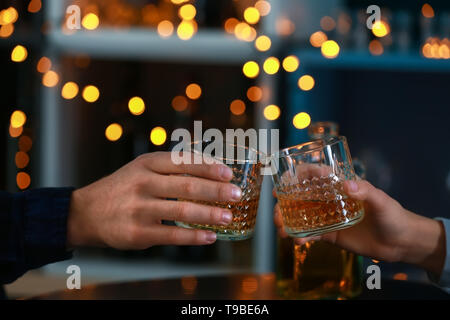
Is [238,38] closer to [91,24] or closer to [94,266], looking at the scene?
[91,24]

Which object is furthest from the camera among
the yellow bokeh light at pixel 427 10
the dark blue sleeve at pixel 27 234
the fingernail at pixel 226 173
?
the yellow bokeh light at pixel 427 10

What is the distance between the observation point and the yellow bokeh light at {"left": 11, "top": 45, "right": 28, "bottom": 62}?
1.75 meters

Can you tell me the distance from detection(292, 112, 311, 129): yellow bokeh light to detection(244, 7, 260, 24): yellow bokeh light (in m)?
0.33

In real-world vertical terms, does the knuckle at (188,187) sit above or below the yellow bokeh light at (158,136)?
below

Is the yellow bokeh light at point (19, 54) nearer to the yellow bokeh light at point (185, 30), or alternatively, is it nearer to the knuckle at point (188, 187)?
the yellow bokeh light at point (185, 30)

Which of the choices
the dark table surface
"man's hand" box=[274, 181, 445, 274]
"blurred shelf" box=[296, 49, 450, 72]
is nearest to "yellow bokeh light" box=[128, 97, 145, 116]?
"blurred shelf" box=[296, 49, 450, 72]

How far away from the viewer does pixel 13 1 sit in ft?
5.79

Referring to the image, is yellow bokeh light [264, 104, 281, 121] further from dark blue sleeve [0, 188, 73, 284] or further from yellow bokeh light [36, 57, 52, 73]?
dark blue sleeve [0, 188, 73, 284]

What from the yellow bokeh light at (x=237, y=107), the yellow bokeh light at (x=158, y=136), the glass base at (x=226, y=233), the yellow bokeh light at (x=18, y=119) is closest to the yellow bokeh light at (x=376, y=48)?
the yellow bokeh light at (x=237, y=107)

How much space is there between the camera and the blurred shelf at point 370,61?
1.77 metres

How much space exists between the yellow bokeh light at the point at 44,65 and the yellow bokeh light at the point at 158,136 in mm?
384

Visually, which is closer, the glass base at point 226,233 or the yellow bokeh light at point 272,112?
the glass base at point 226,233

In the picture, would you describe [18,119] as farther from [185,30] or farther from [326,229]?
[326,229]

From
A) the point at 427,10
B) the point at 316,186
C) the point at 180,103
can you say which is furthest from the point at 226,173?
the point at 427,10
